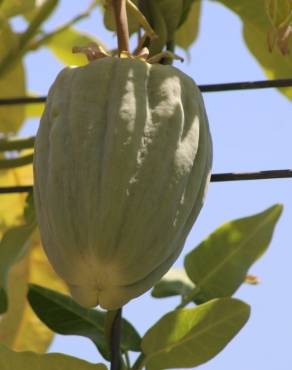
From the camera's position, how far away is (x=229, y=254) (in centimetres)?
139

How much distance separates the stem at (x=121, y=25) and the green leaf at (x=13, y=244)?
1.07ft

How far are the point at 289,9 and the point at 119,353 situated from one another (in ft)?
1.26

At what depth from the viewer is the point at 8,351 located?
1.18m

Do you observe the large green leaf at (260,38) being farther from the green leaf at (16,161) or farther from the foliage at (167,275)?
the green leaf at (16,161)

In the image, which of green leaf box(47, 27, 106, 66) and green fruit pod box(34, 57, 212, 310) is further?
green leaf box(47, 27, 106, 66)

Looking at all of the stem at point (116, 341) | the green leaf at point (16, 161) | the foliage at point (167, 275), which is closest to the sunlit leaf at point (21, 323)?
the foliage at point (167, 275)

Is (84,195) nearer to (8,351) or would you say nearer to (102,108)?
(102,108)

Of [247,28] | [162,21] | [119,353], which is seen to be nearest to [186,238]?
[119,353]

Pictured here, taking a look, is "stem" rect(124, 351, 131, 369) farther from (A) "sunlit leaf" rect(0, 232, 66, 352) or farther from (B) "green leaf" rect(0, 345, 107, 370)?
(A) "sunlit leaf" rect(0, 232, 66, 352)

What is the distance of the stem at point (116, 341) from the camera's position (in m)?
A: 1.17

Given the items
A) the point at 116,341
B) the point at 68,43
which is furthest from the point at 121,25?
the point at 68,43

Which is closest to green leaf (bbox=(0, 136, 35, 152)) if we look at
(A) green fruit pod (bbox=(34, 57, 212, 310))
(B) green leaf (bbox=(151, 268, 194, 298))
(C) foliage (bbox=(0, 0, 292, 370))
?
(C) foliage (bbox=(0, 0, 292, 370))

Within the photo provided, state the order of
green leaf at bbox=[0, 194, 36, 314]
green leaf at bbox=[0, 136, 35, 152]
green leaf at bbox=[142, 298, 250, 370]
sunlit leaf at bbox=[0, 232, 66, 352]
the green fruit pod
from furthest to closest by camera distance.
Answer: sunlit leaf at bbox=[0, 232, 66, 352], green leaf at bbox=[0, 136, 35, 152], green leaf at bbox=[0, 194, 36, 314], green leaf at bbox=[142, 298, 250, 370], the green fruit pod

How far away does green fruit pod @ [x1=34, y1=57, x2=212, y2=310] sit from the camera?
0.96 meters
